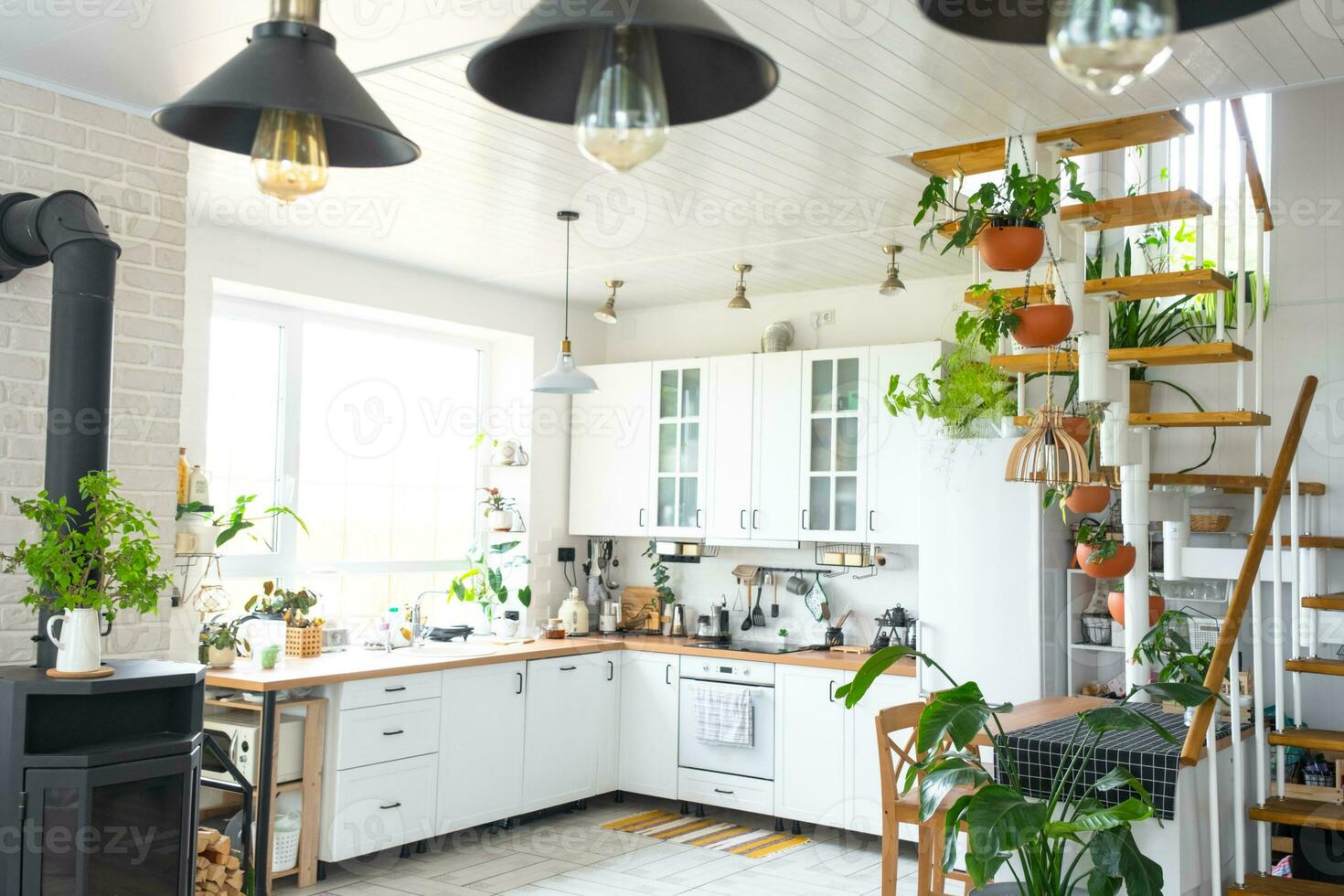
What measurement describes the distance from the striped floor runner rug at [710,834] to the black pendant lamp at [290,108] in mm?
4557

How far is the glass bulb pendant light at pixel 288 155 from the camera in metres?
1.34

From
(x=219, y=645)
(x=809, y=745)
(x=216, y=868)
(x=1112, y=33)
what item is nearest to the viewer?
(x=1112, y=33)

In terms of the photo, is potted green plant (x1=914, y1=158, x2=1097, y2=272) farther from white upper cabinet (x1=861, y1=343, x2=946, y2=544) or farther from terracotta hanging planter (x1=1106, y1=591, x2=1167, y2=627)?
white upper cabinet (x1=861, y1=343, x2=946, y2=544)

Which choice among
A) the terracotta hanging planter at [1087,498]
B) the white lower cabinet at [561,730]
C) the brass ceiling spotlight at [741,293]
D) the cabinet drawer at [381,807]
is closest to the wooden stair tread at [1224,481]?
the terracotta hanging planter at [1087,498]

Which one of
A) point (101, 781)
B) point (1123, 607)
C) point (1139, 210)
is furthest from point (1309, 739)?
point (101, 781)

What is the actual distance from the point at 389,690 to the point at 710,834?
1.81m

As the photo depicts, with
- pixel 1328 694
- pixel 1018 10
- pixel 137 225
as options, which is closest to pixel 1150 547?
pixel 1328 694

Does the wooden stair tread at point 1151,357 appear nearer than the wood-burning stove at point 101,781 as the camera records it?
No

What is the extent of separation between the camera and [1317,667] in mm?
3684

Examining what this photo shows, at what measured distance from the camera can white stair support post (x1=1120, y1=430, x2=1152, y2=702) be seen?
Answer: 4082 mm

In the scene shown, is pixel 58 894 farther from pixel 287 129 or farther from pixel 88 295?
pixel 287 129

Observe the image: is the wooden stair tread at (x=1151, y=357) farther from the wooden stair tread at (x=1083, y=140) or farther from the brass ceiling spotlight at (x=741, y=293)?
the brass ceiling spotlight at (x=741, y=293)

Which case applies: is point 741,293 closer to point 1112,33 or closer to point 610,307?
point 610,307

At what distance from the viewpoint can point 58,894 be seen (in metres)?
2.64
